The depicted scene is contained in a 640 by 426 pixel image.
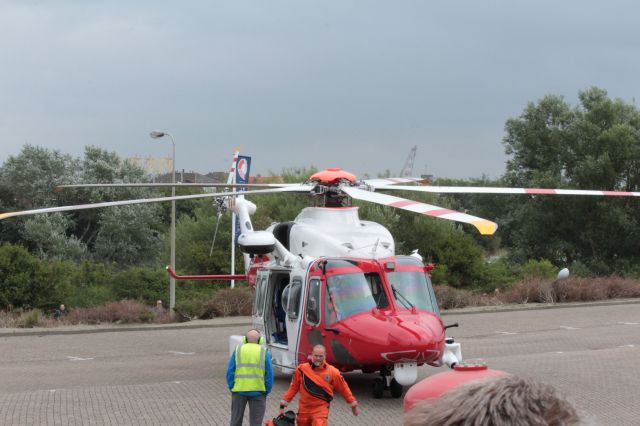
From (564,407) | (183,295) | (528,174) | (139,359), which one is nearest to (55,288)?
(183,295)

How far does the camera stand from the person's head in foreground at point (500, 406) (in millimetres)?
2389

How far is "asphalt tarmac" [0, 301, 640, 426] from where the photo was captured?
43.4 feet

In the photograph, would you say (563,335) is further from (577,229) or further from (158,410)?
(577,229)

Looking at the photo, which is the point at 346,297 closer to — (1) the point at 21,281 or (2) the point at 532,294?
(2) the point at 532,294

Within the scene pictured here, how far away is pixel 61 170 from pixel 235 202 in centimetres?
4070

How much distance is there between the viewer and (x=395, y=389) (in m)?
14.4

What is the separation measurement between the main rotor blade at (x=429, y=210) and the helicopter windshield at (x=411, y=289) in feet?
4.42

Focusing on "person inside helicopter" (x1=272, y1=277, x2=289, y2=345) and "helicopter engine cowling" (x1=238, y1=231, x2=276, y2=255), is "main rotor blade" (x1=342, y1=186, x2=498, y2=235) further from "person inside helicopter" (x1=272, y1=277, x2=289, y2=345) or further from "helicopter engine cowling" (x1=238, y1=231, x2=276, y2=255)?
"person inside helicopter" (x1=272, y1=277, x2=289, y2=345)

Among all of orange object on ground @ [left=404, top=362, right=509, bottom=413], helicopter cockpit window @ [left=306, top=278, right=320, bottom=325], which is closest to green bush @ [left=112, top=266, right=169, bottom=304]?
helicopter cockpit window @ [left=306, top=278, right=320, bottom=325]

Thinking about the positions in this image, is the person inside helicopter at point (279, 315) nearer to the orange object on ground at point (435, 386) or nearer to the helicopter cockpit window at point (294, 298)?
the helicopter cockpit window at point (294, 298)

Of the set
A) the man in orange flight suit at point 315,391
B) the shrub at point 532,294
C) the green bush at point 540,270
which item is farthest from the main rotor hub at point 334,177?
the green bush at point 540,270

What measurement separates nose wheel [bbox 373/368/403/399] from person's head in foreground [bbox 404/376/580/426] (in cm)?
1190

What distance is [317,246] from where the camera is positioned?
15914 mm

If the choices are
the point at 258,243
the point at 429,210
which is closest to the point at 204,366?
the point at 258,243
